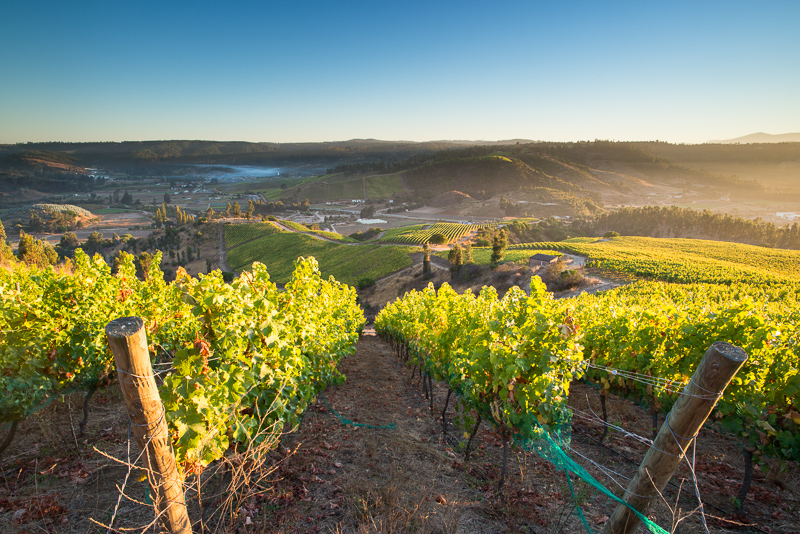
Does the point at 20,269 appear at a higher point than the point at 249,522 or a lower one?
higher

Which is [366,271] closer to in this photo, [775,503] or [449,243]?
[449,243]

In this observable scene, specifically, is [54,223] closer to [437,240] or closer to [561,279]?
[437,240]

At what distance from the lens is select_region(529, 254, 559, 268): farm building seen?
46.8m

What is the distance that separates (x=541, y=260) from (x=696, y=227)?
79891mm

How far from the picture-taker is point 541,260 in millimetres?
47500

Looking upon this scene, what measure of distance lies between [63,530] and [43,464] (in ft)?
8.37

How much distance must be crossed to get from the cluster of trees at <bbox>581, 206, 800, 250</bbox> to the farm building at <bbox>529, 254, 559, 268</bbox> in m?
63.3

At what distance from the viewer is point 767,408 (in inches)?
258

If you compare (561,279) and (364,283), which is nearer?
(561,279)

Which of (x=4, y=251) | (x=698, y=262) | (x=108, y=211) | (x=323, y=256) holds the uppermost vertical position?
(x=698, y=262)

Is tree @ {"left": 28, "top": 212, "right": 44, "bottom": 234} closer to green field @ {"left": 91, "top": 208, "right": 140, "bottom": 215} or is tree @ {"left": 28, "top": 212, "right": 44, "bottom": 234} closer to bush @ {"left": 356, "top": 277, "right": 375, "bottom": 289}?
green field @ {"left": 91, "top": 208, "right": 140, "bottom": 215}

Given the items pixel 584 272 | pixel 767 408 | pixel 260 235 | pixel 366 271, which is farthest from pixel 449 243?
pixel 767 408

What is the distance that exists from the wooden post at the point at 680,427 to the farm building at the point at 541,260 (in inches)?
1795

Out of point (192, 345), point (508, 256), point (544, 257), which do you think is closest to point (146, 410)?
point (192, 345)
